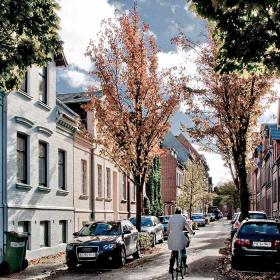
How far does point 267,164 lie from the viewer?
54500 mm

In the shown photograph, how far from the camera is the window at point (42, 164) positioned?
2284 centimetres

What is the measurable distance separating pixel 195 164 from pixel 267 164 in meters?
20.0

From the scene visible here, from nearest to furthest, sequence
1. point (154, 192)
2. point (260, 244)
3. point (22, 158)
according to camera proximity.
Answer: point (260, 244), point (22, 158), point (154, 192)

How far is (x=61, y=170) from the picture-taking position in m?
25.7

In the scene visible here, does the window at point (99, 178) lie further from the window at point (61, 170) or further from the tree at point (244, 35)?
the tree at point (244, 35)

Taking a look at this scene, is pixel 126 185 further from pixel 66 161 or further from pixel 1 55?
pixel 1 55

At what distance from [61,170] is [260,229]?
11.7 m

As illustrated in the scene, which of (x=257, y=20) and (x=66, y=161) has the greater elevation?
(x=257, y=20)

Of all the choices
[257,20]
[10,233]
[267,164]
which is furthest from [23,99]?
[267,164]

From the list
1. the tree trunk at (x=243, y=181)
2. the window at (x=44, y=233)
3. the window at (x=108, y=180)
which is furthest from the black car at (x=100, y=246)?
the window at (x=108, y=180)

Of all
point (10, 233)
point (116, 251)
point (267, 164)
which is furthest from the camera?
point (267, 164)

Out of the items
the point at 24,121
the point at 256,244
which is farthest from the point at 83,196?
the point at 256,244

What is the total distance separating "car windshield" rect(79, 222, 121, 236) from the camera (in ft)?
61.1

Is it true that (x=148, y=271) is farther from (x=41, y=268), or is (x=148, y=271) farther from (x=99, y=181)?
(x=99, y=181)
